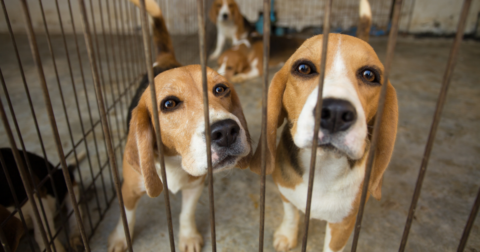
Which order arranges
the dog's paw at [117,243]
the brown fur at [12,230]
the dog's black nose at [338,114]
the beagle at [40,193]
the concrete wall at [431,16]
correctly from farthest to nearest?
the concrete wall at [431,16], the dog's paw at [117,243], the beagle at [40,193], the brown fur at [12,230], the dog's black nose at [338,114]

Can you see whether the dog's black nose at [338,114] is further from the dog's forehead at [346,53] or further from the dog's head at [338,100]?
the dog's forehead at [346,53]

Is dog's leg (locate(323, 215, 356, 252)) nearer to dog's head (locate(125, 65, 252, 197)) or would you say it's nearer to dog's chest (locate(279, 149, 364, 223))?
dog's chest (locate(279, 149, 364, 223))

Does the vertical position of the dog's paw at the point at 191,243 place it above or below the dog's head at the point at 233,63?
below


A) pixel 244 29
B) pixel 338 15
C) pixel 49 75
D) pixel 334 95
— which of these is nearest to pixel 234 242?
pixel 334 95

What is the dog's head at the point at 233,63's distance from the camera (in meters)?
4.89

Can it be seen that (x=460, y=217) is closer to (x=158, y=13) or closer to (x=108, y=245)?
(x=108, y=245)

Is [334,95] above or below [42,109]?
above

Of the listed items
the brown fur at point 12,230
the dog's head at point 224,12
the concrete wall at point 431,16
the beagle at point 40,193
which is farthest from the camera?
the concrete wall at point 431,16

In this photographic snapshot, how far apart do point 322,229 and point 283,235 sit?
31 centimetres

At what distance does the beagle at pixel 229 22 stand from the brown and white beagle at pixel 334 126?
13.2 feet

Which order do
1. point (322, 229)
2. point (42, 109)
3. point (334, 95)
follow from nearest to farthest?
point (334, 95)
point (322, 229)
point (42, 109)

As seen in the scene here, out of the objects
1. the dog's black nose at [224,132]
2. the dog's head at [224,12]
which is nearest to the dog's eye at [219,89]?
the dog's black nose at [224,132]

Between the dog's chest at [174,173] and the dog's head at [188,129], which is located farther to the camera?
the dog's chest at [174,173]

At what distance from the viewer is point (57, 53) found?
5914 mm
